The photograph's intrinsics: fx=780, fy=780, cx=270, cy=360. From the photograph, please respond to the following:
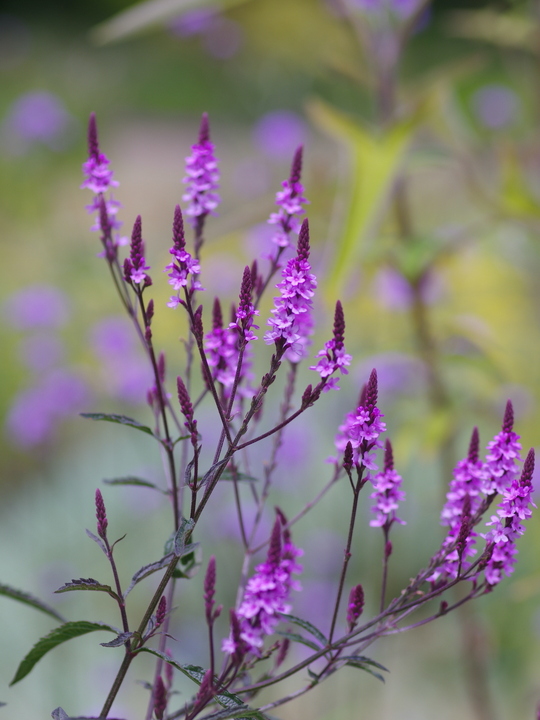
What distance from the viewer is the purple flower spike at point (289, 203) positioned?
532 millimetres

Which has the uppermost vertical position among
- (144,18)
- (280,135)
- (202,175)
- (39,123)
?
(39,123)

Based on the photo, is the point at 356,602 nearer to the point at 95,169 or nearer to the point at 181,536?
the point at 181,536

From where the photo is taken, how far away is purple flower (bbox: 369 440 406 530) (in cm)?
48

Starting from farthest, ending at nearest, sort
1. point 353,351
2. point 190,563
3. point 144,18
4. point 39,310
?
point 39,310 → point 353,351 → point 144,18 → point 190,563

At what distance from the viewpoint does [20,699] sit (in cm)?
164

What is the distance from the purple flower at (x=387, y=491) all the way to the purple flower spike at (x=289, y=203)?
169 mm

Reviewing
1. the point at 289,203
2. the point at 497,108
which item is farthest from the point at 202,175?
the point at 497,108

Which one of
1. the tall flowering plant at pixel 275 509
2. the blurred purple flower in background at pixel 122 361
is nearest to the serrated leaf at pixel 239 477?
the tall flowering plant at pixel 275 509

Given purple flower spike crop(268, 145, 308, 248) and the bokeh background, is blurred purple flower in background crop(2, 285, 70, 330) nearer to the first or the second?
the bokeh background

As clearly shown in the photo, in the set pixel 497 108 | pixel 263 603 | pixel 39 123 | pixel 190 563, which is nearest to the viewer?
pixel 263 603

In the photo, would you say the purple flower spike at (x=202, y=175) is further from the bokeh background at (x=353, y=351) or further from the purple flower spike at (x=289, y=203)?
the bokeh background at (x=353, y=351)

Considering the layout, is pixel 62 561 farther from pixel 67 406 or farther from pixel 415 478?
pixel 415 478

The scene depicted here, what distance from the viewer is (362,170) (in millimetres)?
928

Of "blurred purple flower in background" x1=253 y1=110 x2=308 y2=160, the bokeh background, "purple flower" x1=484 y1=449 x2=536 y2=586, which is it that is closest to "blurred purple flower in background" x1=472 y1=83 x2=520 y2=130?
the bokeh background
